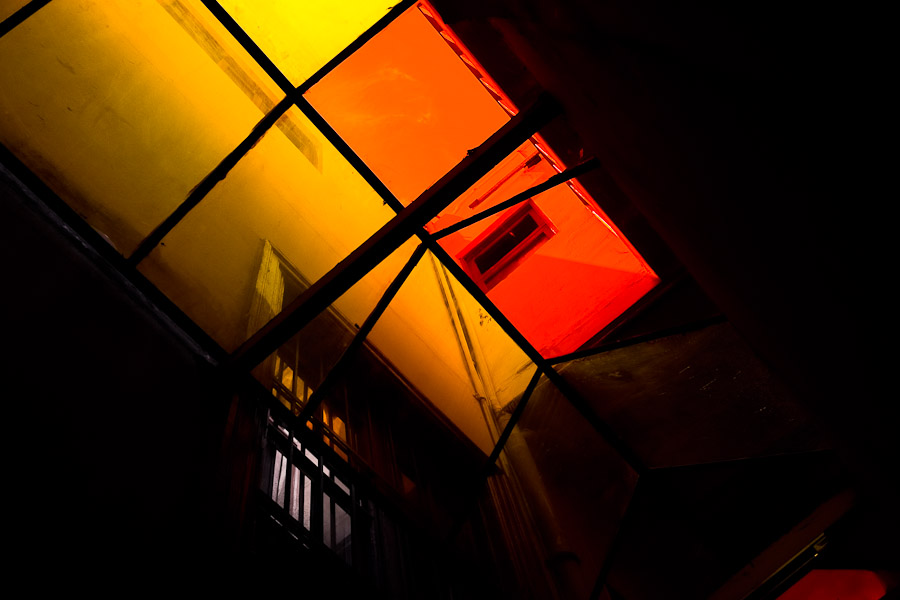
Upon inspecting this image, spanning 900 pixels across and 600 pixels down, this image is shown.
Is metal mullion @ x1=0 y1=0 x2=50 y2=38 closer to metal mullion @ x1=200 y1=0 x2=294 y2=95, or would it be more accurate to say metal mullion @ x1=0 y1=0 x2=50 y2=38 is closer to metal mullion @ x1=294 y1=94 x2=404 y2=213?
metal mullion @ x1=200 y1=0 x2=294 y2=95

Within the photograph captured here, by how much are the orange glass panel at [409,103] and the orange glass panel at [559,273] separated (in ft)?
5.85

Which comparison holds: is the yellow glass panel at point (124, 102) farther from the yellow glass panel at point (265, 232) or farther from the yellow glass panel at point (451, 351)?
the yellow glass panel at point (451, 351)

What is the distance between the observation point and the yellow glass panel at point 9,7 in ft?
12.0

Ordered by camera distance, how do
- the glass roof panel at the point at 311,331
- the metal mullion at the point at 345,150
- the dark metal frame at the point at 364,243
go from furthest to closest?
1. the glass roof panel at the point at 311,331
2. the metal mullion at the point at 345,150
3. the dark metal frame at the point at 364,243

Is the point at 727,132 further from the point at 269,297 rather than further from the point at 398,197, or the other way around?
the point at 269,297

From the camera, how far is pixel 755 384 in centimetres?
440

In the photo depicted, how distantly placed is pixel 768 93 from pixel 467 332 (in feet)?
18.1

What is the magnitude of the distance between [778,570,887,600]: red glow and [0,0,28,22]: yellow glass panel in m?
6.56

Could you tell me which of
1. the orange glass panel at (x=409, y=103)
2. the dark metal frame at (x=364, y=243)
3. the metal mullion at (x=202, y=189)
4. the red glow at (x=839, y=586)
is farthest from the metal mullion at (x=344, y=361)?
the red glow at (x=839, y=586)

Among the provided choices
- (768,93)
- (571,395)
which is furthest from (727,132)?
(571,395)

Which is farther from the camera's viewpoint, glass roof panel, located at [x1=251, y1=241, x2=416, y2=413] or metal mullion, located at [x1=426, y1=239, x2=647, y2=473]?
metal mullion, located at [x1=426, y1=239, x2=647, y2=473]

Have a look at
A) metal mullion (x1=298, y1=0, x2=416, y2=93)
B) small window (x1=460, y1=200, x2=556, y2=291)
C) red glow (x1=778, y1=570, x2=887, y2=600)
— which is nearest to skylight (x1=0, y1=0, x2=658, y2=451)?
metal mullion (x1=298, y1=0, x2=416, y2=93)

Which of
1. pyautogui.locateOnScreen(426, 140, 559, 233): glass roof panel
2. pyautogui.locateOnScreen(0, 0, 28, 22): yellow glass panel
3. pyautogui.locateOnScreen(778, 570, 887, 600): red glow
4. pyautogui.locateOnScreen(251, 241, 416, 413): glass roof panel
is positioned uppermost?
pyautogui.locateOnScreen(426, 140, 559, 233): glass roof panel

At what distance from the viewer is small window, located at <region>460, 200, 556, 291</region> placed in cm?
676
